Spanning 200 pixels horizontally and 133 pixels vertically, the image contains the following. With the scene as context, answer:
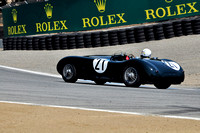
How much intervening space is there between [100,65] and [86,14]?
45.1ft

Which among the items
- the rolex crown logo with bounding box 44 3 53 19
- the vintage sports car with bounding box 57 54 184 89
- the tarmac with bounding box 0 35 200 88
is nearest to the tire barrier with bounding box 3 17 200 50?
the tarmac with bounding box 0 35 200 88

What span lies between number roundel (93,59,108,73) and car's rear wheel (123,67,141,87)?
706 mm

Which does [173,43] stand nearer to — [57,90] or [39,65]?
[39,65]

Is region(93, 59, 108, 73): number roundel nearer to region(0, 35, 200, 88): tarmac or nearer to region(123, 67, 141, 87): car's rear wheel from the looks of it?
region(123, 67, 141, 87): car's rear wheel

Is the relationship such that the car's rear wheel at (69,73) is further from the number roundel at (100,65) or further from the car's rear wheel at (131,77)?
the car's rear wheel at (131,77)

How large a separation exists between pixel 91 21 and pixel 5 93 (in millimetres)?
15895

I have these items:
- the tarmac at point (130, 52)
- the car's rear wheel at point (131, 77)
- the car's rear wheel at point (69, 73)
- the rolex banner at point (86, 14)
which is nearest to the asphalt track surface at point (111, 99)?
the car's rear wheel at point (131, 77)

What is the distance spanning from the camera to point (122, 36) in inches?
830

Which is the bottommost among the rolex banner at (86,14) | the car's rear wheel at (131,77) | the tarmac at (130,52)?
the car's rear wheel at (131,77)

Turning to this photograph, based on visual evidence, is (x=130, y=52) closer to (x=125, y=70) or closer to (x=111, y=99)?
(x=125, y=70)

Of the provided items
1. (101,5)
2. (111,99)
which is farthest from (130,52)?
(111,99)

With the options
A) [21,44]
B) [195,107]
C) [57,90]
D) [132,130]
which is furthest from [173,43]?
[132,130]

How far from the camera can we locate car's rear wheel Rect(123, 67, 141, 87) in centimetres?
1117

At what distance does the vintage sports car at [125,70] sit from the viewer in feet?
36.2
